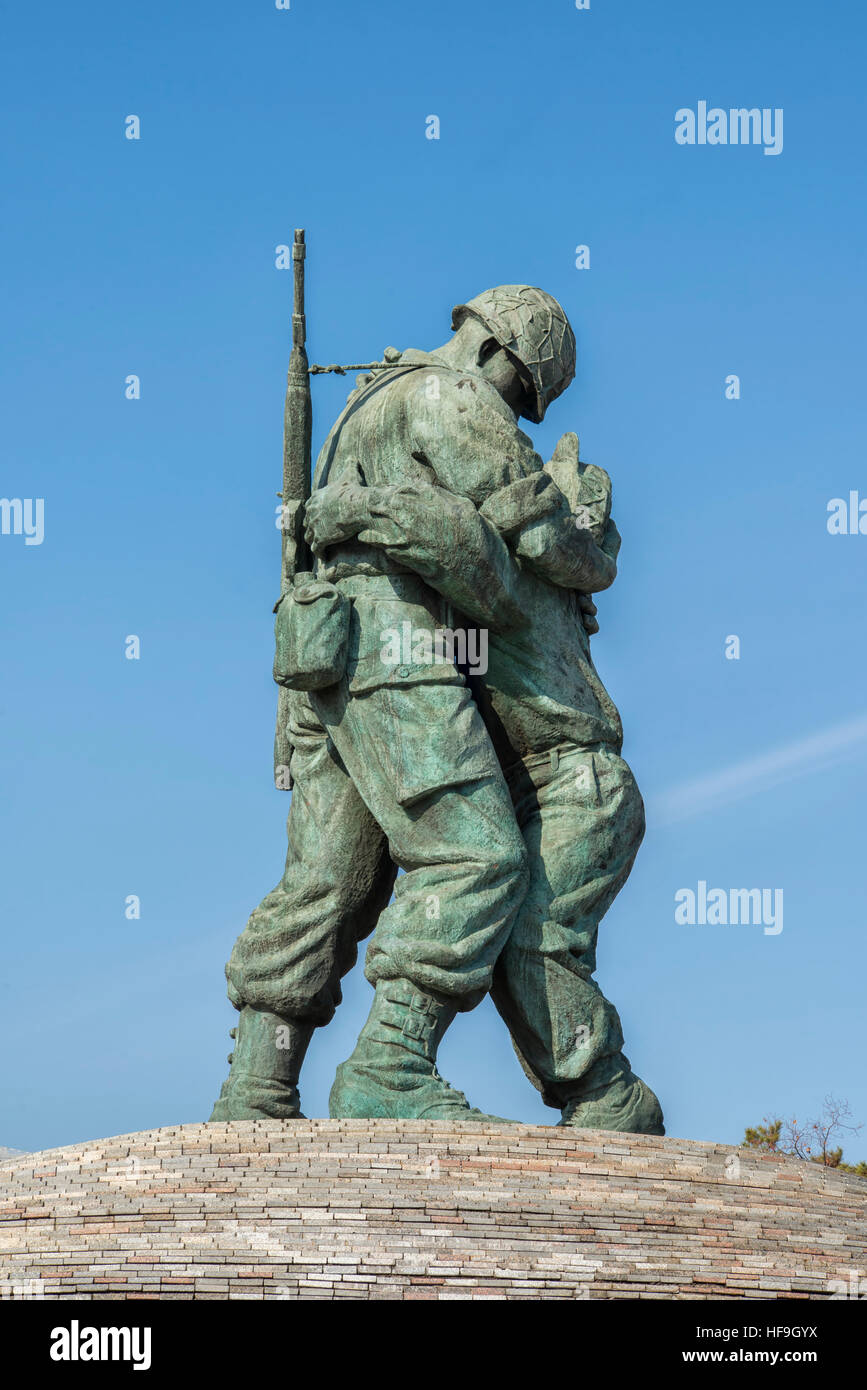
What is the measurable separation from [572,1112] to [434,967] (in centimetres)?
125

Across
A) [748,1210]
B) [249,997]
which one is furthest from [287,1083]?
[748,1210]

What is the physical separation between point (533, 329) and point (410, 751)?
2627mm

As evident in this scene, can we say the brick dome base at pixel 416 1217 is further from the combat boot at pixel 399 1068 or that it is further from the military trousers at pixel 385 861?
the military trousers at pixel 385 861

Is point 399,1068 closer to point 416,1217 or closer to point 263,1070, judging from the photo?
point 263,1070

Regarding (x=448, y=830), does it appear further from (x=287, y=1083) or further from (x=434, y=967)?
(x=287, y=1083)

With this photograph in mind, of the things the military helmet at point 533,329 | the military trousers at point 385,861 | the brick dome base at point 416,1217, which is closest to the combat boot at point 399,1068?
the military trousers at point 385,861

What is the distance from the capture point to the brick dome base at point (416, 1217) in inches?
339

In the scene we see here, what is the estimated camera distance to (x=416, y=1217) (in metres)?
8.94

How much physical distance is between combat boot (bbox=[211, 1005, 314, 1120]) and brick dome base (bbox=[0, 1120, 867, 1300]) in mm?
1308

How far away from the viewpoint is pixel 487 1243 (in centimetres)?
882

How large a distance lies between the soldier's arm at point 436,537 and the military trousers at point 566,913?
100cm

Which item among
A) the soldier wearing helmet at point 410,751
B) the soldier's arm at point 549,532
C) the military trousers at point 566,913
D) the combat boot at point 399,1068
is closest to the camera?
the combat boot at point 399,1068

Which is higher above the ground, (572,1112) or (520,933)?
(520,933)
